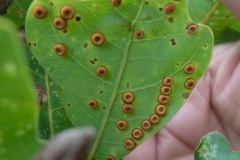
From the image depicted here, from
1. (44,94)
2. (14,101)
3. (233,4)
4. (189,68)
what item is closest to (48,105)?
(44,94)

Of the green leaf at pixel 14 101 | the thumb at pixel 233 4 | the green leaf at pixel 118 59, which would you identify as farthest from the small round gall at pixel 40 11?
the thumb at pixel 233 4

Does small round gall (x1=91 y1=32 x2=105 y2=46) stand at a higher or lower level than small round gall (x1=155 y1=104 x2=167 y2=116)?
higher

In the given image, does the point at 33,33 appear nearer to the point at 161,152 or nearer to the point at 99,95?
the point at 99,95

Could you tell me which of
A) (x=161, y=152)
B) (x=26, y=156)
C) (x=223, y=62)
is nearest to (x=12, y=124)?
(x=26, y=156)

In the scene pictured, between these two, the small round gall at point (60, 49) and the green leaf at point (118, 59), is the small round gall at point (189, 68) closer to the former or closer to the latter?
the green leaf at point (118, 59)

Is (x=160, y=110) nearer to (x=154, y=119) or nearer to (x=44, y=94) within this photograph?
(x=154, y=119)

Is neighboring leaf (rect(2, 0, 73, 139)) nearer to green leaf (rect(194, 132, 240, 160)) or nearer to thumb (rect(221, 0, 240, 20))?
green leaf (rect(194, 132, 240, 160))

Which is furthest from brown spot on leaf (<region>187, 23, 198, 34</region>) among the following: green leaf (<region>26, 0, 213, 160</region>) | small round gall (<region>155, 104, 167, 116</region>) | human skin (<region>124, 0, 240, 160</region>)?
human skin (<region>124, 0, 240, 160</region>)
